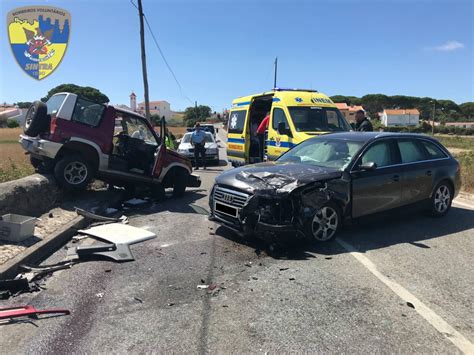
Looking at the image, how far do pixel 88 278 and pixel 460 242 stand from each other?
203 inches

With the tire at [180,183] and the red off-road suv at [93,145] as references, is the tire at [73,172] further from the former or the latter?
the tire at [180,183]

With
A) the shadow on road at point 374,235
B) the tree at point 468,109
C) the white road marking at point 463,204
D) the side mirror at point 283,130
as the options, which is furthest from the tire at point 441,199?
the tree at point 468,109

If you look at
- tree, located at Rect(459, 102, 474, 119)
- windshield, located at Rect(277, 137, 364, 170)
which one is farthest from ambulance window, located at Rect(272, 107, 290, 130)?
tree, located at Rect(459, 102, 474, 119)

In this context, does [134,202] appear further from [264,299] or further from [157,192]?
[264,299]

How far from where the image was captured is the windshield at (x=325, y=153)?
625 cm

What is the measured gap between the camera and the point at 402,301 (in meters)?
3.96

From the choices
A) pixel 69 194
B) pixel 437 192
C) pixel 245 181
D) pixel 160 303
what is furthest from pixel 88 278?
pixel 437 192

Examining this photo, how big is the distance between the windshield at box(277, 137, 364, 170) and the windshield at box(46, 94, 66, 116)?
4.63 meters

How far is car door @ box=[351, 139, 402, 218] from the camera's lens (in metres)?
5.96

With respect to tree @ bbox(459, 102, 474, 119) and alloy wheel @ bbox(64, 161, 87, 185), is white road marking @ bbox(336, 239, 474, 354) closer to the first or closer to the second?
alloy wheel @ bbox(64, 161, 87, 185)

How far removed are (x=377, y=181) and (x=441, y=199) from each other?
1.98m

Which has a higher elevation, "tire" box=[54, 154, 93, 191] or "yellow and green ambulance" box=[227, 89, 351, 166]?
"yellow and green ambulance" box=[227, 89, 351, 166]

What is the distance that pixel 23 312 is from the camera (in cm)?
361

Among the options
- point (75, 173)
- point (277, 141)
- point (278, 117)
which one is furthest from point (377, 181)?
point (75, 173)
